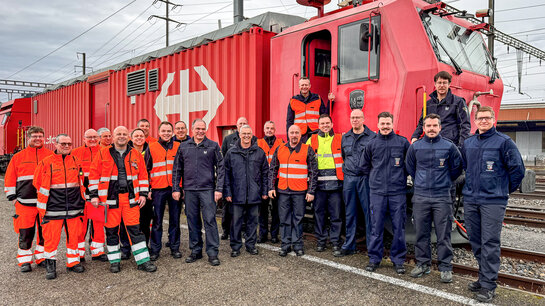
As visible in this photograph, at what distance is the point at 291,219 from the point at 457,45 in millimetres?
3153

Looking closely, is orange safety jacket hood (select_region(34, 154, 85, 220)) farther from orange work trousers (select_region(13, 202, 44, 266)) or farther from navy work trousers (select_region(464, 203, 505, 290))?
navy work trousers (select_region(464, 203, 505, 290))

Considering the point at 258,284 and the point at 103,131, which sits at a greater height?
the point at 103,131

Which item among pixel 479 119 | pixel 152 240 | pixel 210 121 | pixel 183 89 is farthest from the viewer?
pixel 183 89

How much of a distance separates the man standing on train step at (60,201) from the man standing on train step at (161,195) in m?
0.84

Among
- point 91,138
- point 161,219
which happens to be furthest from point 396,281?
point 91,138

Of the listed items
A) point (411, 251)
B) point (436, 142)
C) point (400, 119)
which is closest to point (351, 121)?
point (400, 119)

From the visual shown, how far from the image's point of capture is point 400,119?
15.0 feet

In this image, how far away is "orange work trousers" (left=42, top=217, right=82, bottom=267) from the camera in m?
4.33

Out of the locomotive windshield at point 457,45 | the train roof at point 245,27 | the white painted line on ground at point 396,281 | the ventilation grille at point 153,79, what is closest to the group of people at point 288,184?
the white painted line on ground at point 396,281

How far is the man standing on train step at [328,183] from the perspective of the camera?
5.07m

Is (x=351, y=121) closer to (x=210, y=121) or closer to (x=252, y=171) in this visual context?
(x=252, y=171)

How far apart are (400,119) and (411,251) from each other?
6.20 feet

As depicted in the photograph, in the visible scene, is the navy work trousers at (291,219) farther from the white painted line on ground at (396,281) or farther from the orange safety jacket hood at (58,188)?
the orange safety jacket hood at (58,188)

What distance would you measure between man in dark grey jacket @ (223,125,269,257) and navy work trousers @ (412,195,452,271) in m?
1.97
